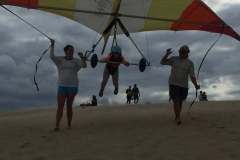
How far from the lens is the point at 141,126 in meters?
9.01

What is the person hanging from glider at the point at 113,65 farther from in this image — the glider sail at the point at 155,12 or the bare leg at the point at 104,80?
the glider sail at the point at 155,12

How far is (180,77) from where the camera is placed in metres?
8.70

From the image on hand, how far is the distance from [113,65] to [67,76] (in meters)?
1.95

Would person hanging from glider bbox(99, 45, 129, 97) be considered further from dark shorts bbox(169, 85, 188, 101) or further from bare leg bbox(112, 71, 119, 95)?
dark shorts bbox(169, 85, 188, 101)

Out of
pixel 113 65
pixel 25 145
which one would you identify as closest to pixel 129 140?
pixel 25 145

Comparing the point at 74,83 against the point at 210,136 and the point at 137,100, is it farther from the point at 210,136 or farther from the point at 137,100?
the point at 137,100

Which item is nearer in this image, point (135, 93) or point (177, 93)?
point (177, 93)

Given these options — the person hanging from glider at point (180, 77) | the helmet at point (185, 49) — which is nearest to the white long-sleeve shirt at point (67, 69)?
the person hanging from glider at point (180, 77)

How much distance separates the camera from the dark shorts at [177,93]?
341 inches

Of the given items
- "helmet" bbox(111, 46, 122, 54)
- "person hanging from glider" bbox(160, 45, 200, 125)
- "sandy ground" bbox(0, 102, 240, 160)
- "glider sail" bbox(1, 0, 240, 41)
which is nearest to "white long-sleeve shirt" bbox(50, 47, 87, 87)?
"sandy ground" bbox(0, 102, 240, 160)

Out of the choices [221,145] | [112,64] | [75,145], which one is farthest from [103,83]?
[221,145]

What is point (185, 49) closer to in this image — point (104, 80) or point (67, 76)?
Result: point (67, 76)

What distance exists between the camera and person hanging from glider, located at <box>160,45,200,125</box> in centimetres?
868

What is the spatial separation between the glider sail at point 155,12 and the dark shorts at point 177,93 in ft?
6.64
